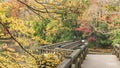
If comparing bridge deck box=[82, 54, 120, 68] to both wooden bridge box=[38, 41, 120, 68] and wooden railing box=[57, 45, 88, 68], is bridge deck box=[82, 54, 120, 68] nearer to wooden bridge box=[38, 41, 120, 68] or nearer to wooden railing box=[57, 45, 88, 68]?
wooden bridge box=[38, 41, 120, 68]

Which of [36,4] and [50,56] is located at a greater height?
[36,4]

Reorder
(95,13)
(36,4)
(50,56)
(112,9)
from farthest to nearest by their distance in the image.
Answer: (95,13)
(112,9)
(50,56)
(36,4)

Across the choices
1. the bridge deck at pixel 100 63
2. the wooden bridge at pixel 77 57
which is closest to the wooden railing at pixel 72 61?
the wooden bridge at pixel 77 57

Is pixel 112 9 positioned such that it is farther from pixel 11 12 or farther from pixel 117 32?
pixel 11 12

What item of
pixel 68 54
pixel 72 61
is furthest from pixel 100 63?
pixel 72 61

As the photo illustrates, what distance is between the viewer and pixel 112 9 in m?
16.8

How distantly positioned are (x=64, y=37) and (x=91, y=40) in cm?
279

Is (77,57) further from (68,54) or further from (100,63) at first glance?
(100,63)

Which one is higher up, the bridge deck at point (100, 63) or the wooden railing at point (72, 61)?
the wooden railing at point (72, 61)

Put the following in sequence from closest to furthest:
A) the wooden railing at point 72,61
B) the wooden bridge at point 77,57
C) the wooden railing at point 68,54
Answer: the wooden railing at point 72,61 < the wooden railing at point 68,54 < the wooden bridge at point 77,57

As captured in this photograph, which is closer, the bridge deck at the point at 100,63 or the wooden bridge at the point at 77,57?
the wooden bridge at the point at 77,57

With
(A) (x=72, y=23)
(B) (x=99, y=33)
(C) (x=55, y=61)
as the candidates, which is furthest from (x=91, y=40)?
(C) (x=55, y=61)

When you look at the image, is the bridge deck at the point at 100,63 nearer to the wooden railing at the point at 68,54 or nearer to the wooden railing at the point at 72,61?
the wooden railing at the point at 68,54

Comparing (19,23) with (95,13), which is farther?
(95,13)
